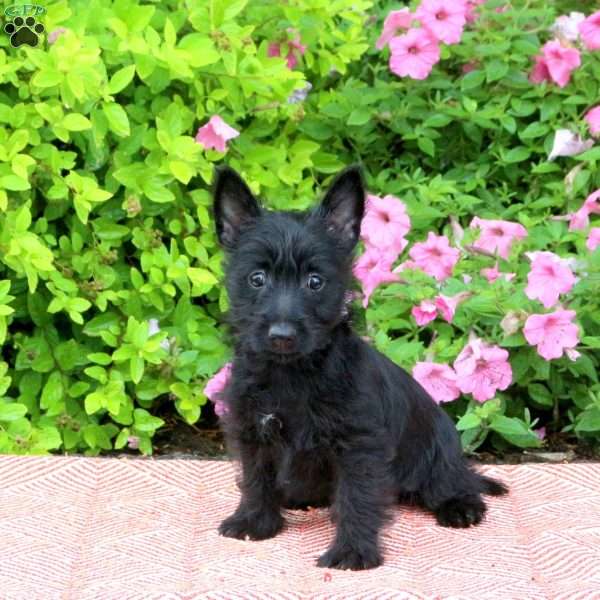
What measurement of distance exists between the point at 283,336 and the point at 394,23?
113 inches

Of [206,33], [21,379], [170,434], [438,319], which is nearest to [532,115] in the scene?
[438,319]

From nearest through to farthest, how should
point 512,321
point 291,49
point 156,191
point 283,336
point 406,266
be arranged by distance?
point 283,336, point 512,321, point 156,191, point 406,266, point 291,49

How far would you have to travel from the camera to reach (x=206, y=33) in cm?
545

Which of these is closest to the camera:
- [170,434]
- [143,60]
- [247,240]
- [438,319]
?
[247,240]

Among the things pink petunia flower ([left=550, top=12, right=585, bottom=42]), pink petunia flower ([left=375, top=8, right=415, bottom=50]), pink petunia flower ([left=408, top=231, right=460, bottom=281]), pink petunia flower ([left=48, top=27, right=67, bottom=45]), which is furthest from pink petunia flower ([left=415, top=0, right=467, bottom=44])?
pink petunia flower ([left=48, top=27, right=67, bottom=45])

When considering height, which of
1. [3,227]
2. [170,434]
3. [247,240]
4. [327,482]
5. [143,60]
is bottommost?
[170,434]

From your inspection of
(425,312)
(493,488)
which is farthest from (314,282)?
(425,312)

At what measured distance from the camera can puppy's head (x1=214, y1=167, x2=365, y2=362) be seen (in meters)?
3.86

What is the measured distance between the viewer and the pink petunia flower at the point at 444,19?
5.98m

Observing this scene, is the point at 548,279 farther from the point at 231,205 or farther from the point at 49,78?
the point at 49,78

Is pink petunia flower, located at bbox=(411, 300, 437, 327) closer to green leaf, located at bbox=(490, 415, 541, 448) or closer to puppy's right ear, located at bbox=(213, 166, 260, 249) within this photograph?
green leaf, located at bbox=(490, 415, 541, 448)

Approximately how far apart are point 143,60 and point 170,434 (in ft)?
5.79

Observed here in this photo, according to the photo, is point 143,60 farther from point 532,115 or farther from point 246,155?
point 532,115

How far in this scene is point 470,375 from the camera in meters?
5.24
